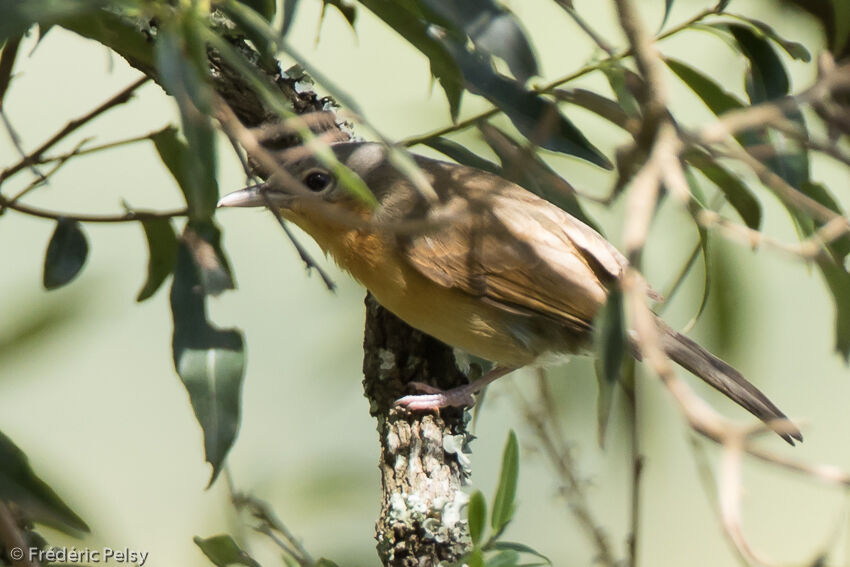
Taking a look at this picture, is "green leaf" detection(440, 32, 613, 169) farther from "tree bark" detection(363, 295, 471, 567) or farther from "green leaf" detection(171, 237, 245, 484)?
"tree bark" detection(363, 295, 471, 567)

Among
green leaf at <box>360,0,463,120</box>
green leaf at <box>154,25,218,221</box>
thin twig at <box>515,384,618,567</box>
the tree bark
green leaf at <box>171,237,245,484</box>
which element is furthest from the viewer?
the tree bark

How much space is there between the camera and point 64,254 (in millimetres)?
2732

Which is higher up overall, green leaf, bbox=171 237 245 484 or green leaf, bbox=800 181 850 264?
green leaf, bbox=800 181 850 264

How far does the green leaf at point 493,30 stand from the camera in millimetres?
1801

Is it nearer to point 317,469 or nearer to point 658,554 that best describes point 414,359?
point 317,469

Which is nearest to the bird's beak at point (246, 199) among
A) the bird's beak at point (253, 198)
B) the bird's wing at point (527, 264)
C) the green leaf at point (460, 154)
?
the bird's beak at point (253, 198)

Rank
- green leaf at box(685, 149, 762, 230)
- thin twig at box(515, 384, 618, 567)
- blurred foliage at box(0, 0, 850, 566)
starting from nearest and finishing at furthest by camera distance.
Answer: blurred foliage at box(0, 0, 850, 566)
thin twig at box(515, 384, 618, 567)
green leaf at box(685, 149, 762, 230)

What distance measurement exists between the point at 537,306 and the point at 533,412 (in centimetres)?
98

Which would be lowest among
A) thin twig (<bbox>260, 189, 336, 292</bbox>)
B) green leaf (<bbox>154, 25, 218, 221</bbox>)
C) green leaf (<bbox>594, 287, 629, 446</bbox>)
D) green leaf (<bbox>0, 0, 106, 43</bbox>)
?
green leaf (<bbox>594, 287, 629, 446</bbox>)

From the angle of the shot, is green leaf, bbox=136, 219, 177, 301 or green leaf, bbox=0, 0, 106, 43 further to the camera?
green leaf, bbox=136, 219, 177, 301

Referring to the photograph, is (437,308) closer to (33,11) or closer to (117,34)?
(117,34)

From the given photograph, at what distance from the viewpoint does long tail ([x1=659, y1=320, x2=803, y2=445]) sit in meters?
3.26

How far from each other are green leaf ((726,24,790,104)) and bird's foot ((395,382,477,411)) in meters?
1.27

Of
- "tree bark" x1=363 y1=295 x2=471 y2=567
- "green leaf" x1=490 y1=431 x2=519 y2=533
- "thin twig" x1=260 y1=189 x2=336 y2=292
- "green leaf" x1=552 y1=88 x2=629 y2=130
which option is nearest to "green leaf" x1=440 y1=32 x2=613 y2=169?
"green leaf" x1=552 y1=88 x2=629 y2=130
